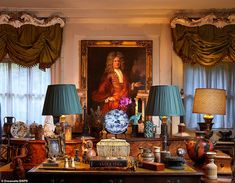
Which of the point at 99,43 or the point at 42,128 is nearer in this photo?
A: the point at 42,128

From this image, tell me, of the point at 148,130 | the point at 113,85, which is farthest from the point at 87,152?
the point at 113,85

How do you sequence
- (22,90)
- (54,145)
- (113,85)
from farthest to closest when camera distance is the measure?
1. (22,90)
2. (113,85)
3. (54,145)

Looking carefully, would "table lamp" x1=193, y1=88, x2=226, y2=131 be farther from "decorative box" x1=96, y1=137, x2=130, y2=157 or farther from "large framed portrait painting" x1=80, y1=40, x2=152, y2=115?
"decorative box" x1=96, y1=137, x2=130, y2=157

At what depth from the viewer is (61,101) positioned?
397 centimetres

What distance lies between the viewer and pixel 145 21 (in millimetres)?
6496

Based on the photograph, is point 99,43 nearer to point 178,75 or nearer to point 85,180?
point 178,75

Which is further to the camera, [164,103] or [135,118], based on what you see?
[135,118]

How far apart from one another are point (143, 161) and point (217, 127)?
Result: 3.16 m

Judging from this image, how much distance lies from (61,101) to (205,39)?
3164 mm

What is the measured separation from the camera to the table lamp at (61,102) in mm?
3948

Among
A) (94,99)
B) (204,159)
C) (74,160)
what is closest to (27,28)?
(94,99)

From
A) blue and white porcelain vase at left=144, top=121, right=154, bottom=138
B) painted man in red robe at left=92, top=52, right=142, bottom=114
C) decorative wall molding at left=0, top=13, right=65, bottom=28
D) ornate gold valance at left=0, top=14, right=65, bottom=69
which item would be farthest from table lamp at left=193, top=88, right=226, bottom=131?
decorative wall molding at left=0, top=13, right=65, bottom=28

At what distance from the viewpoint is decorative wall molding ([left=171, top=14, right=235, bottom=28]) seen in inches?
247

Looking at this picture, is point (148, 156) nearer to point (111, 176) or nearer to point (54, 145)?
point (111, 176)
